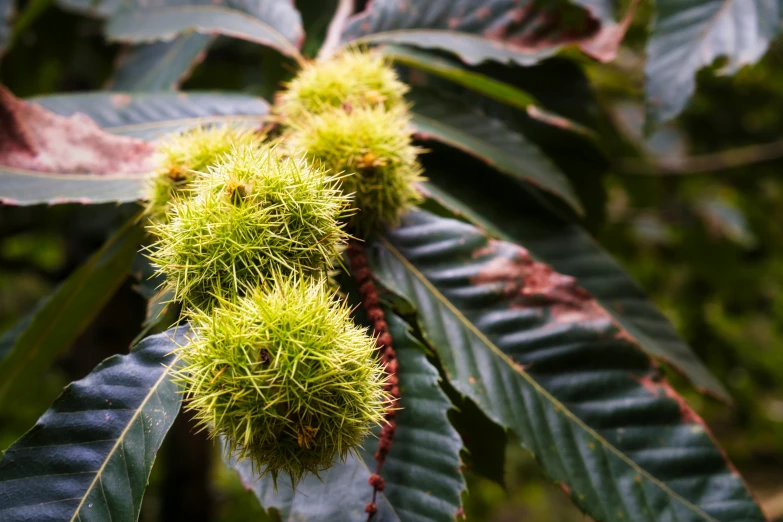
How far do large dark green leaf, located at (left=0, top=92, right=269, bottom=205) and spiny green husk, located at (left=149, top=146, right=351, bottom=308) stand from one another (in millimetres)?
301

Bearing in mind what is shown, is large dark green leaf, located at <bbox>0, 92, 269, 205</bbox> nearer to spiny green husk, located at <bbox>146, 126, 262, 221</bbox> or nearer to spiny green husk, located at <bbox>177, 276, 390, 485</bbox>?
spiny green husk, located at <bbox>146, 126, 262, 221</bbox>

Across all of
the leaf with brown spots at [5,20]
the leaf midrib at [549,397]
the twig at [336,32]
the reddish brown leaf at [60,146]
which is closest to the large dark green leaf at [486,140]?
the twig at [336,32]

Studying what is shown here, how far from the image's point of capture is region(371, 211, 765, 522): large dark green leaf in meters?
0.85

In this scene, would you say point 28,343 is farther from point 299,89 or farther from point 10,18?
point 10,18

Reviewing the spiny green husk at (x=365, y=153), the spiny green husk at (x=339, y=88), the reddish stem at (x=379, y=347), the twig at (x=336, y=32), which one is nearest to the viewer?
the reddish stem at (x=379, y=347)

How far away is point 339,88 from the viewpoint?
3.17 ft

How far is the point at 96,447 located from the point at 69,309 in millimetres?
433

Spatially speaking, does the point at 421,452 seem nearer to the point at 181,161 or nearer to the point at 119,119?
the point at 181,161

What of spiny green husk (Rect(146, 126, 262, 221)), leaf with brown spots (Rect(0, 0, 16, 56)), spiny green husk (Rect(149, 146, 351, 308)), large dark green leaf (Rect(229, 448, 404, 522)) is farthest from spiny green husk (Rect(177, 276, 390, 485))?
leaf with brown spots (Rect(0, 0, 16, 56))

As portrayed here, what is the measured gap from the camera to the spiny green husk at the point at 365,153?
836mm

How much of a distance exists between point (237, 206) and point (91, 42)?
199 centimetres

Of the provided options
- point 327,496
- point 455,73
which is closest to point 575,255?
point 455,73

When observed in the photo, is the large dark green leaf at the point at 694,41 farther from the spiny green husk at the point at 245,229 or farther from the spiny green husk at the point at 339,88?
the spiny green husk at the point at 245,229

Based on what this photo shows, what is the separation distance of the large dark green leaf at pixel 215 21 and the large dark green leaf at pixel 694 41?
74 cm
